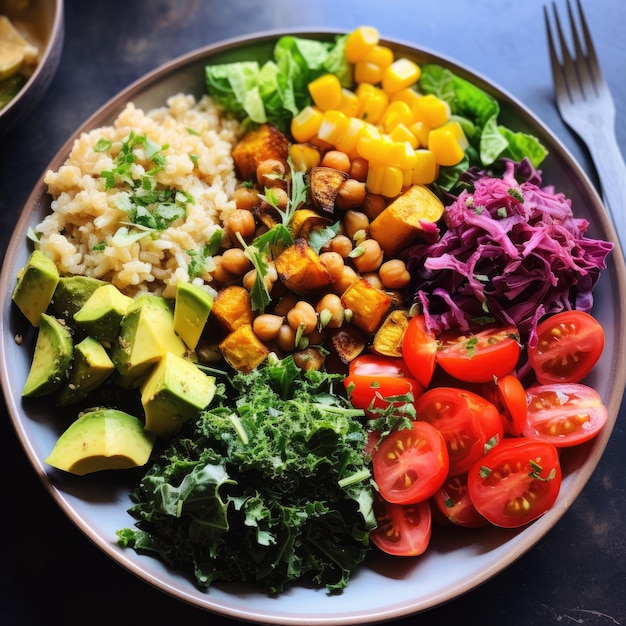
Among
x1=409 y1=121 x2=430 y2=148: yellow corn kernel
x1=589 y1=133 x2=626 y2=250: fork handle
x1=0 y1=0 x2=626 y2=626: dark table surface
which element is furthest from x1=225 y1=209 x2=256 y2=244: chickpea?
x1=589 y1=133 x2=626 y2=250: fork handle

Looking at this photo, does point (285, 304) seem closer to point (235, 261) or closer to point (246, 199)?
point (235, 261)

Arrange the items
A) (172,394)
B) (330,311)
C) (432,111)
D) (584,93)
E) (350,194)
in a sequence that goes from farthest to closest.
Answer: (584,93) < (432,111) < (350,194) < (330,311) < (172,394)

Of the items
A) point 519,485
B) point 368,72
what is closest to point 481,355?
point 519,485

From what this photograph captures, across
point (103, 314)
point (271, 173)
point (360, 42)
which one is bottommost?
point (103, 314)

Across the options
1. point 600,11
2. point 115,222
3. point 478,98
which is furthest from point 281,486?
point 600,11

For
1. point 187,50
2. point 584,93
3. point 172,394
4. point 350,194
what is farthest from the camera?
point 187,50

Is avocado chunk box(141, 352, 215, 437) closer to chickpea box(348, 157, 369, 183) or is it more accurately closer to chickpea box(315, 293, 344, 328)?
chickpea box(315, 293, 344, 328)
